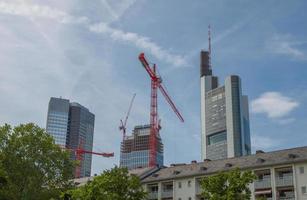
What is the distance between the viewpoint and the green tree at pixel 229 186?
57031mm

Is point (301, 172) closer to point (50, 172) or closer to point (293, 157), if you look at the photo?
point (293, 157)

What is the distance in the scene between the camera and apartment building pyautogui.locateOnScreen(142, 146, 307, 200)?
241 feet

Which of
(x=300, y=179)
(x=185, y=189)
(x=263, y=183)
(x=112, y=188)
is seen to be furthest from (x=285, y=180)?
(x=112, y=188)

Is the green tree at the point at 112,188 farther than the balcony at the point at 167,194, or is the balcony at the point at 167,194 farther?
the balcony at the point at 167,194

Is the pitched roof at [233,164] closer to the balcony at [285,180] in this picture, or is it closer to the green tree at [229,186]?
the balcony at [285,180]

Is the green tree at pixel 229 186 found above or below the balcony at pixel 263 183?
below

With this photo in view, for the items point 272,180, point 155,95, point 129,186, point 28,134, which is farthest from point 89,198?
point 155,95

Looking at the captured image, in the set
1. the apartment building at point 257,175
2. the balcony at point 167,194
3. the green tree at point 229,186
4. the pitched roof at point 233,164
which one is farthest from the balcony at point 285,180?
the balcony at point 167,194

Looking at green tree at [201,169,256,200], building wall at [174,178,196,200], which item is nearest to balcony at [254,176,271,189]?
building wall at [174,178,196,200]

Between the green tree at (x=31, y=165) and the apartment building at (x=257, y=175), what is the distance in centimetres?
1746

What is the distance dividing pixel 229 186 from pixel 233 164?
26300 millimetres

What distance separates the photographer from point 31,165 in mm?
80375

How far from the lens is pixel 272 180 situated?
2985 inches

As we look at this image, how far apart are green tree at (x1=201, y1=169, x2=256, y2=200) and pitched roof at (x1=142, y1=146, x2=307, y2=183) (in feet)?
62.0
